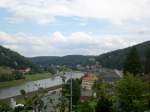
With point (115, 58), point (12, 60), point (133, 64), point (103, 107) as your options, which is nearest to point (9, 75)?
point (12, 60)

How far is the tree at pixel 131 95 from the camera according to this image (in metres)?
24.4

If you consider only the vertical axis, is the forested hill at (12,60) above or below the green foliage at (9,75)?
above

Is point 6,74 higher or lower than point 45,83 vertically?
higher

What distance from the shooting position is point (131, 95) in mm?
24688

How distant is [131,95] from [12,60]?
85.1 metres

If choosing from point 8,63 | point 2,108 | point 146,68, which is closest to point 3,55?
point 8,63

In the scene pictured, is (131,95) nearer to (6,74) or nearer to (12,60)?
(6,74)

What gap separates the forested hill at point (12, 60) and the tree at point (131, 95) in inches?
3116

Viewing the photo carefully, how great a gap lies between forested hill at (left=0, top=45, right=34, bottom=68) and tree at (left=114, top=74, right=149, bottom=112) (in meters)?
79.2

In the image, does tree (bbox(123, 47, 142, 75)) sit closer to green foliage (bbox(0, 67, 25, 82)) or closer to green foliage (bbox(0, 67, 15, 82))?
green foliage (bbox(0, 67, 25, 82))

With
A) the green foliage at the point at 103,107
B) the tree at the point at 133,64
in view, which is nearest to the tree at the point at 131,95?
the green foliage at the point at 103,107

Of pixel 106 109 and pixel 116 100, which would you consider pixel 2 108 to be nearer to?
pixel 106 109

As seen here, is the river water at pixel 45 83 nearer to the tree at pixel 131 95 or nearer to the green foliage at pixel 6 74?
the tree at pixel 131 95

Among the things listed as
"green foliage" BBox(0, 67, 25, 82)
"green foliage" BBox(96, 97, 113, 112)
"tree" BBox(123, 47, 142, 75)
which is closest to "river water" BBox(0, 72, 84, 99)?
"green foliage" BBox(96, 97, 113, 112)
